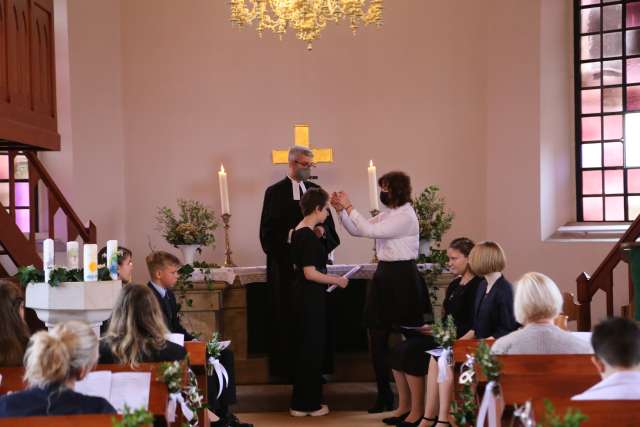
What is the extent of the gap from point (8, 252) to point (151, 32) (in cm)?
385

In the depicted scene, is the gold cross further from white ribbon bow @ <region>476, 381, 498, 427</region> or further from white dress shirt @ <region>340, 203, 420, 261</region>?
white ribbon bow @ <region>476, 381, 498, 427</region>

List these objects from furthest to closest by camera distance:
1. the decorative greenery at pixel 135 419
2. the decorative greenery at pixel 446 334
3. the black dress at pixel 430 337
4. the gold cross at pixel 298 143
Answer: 1. the gold cross at pixel 298 143
2. the black dress at pixel 430 337
3. the decorative greenery at pixel 446 334
4. the decorative greenery at pixel 135 419

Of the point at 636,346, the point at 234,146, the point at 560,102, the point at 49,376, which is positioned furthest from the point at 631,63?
the point at 49,376

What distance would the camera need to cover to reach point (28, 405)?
3766 mm

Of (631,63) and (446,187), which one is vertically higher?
(631,63)

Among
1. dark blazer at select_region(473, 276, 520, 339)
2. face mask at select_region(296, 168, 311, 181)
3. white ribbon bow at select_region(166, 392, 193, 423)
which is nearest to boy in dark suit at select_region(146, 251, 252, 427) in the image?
white ribbon bow at select_region(166, 392, 193, 423)

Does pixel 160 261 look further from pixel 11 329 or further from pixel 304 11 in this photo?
pixel 304 11

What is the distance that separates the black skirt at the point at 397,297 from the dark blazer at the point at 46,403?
13.3 feet

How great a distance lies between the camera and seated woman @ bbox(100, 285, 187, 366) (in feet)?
16.7

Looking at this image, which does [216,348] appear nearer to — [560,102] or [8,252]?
[8,252]

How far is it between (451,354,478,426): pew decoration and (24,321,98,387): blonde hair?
7.18 feet

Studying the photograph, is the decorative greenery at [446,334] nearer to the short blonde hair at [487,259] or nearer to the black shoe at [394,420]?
the short blonde hair at [487,259]

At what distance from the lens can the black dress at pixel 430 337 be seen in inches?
277

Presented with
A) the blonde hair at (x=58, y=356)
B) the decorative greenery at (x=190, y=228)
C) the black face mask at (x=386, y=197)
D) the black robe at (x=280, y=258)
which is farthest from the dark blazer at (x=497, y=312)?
the decorative greenery at (x=190, y=228)
